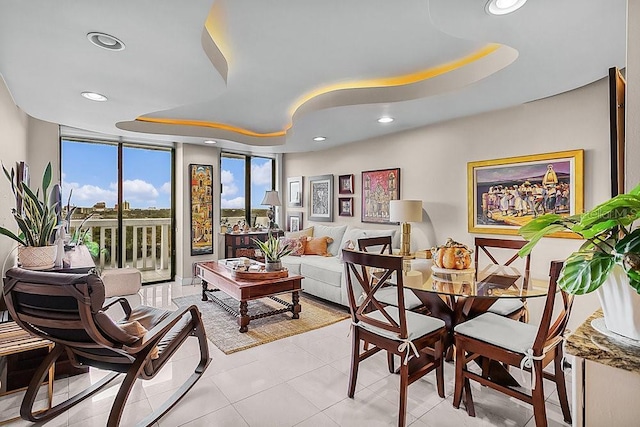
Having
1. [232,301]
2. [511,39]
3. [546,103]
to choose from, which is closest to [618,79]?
[511,39]

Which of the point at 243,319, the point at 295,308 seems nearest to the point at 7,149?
the point at 243,319

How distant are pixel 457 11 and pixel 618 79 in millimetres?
807

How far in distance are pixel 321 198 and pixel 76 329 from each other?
4456 mm

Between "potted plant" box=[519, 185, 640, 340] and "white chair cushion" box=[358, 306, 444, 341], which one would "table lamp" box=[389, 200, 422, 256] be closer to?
"white chair cushion" box=[358, 306, 444, 341]

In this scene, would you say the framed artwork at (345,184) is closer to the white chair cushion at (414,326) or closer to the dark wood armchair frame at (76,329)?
the white chair cushion at (414,326)

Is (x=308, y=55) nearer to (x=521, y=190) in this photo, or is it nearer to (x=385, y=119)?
(x=385, y=119)

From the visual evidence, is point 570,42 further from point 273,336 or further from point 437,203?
point 273,336

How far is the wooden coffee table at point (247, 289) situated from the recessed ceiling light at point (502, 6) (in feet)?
9.65

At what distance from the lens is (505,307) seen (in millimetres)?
2518

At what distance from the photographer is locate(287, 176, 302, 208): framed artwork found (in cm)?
632

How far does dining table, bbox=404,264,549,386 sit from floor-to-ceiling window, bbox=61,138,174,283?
4.69 m

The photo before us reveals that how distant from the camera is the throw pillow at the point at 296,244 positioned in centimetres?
512

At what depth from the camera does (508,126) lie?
3389 mm

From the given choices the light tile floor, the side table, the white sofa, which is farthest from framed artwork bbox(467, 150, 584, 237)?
the side table
